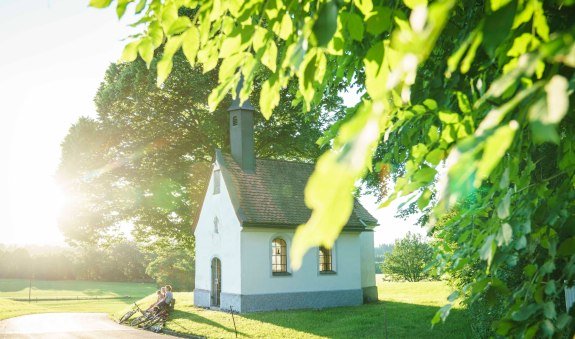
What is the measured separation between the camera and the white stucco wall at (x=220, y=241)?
20609 millimetres

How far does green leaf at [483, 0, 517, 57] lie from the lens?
1.30m

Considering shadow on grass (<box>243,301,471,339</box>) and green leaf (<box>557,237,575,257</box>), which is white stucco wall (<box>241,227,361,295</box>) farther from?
green leaf (<box>557,237,575,257</box>)

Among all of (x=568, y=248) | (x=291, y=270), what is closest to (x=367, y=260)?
(x=291, y=270)

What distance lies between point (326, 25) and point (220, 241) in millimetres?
21149

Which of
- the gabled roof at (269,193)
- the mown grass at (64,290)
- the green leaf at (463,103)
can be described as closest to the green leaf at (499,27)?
the green leaf at (463,103)

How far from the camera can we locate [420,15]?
108 cm

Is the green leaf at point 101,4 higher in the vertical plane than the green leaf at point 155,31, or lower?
lower

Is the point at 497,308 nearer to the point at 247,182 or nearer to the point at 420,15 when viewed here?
the point at 420,15

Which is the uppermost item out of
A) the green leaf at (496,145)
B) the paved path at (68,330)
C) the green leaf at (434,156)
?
the green leaf at (434,156)

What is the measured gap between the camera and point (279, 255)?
21.5 m

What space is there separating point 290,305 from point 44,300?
109ft

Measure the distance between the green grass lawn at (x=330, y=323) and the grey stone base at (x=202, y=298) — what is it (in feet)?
2.94

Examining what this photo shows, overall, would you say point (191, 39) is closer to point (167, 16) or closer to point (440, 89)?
point (167, 16)

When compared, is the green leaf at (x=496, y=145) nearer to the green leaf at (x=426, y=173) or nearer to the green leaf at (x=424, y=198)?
the green leaf at (x=426, y=173)
